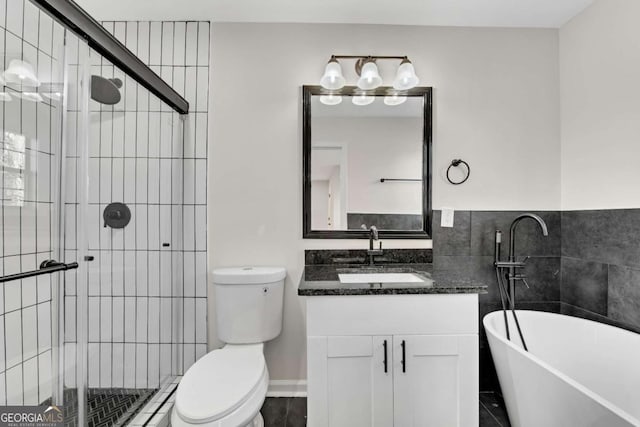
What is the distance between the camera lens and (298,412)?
189 cm

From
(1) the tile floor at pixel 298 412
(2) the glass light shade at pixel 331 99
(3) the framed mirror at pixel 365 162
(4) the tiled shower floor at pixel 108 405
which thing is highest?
(2) the glass light shade at pixel 331 99

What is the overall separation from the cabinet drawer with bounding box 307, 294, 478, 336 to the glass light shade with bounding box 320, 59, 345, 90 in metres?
1.27

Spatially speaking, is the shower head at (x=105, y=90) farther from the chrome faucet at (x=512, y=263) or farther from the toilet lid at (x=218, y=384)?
the chrome faucet at (x=512, y=263)

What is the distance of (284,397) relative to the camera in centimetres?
204

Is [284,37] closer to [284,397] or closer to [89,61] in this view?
[89,61]

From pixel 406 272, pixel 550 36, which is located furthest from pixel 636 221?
pixel 550 36

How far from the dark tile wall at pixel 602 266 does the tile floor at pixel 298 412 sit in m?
0.75

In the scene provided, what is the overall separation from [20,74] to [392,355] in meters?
1.79

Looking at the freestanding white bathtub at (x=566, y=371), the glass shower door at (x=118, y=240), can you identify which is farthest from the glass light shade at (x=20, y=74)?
the freestanding white bathtub at (x=566, y=371)

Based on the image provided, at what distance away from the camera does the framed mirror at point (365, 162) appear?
208 cm

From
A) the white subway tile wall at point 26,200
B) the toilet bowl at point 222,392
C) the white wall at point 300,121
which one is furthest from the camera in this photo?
the white wall at point 300,121

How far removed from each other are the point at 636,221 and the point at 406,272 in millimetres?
1161

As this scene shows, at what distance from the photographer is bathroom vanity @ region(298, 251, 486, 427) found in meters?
1.47

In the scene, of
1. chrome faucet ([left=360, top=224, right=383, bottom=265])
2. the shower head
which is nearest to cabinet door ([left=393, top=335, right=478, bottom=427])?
chrome faucet ([left=360, top=224, right=383, bottom=265])
